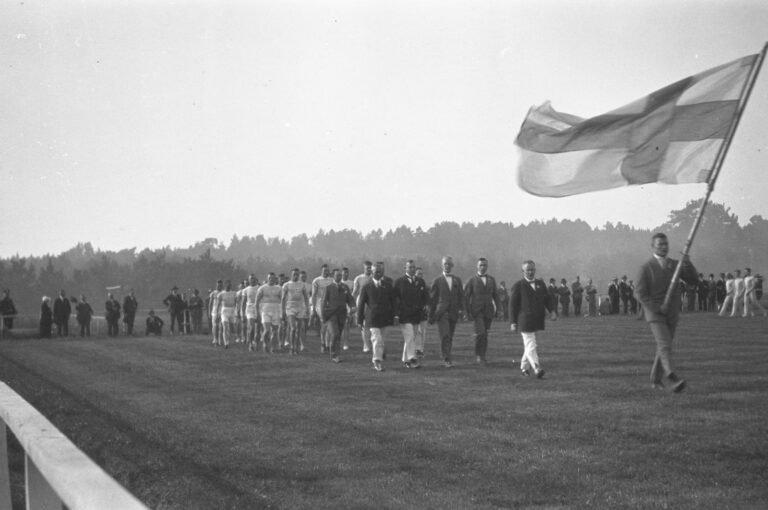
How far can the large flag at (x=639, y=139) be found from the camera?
909cm

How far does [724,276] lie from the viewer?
43.8 meters

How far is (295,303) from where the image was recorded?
73.6 feet

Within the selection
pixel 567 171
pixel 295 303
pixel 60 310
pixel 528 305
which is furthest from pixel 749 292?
pixel 567 171

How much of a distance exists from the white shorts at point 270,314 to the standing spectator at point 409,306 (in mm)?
5984

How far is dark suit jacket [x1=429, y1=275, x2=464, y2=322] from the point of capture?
1758 centimetres

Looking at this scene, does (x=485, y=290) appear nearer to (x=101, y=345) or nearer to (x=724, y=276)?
(x=101, y=345)

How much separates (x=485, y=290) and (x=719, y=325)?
53.3 feet

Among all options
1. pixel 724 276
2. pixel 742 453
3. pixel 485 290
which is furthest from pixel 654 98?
pixel 724 276

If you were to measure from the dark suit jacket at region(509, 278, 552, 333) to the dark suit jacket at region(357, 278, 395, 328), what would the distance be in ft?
10.3

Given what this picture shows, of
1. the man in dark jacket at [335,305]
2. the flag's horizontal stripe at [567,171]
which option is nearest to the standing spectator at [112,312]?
the man in dark jacket at [335,305]

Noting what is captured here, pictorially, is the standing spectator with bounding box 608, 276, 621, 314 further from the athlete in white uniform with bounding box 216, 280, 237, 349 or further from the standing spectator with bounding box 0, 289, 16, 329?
the standing spectator with bounding box 0, 289, 16, 329

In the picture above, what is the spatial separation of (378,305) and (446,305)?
56.2 inches

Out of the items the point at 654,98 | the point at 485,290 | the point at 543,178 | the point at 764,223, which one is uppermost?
the point at 764,223

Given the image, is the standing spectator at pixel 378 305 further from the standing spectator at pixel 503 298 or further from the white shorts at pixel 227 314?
the standing spectator at pixel 503 298
